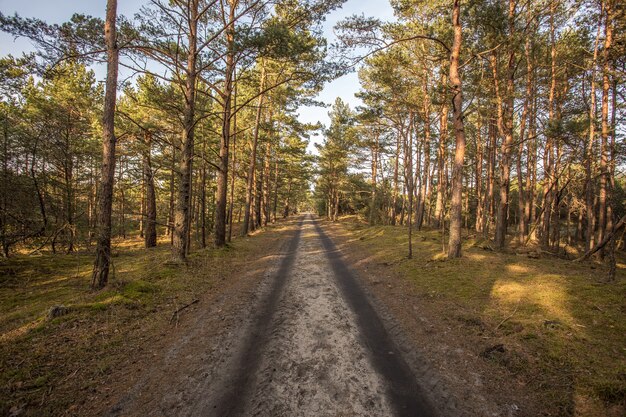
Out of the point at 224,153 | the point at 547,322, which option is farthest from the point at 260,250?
the point at 547,322

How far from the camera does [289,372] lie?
445cm

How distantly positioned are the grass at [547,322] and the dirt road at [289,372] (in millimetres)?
2105

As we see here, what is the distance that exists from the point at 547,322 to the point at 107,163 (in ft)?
39.5

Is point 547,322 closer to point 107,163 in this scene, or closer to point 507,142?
point 507,142

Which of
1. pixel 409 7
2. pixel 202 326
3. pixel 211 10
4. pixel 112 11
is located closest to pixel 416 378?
pixel 202 326

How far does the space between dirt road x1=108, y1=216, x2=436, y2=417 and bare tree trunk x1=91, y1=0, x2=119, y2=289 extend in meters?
4.24

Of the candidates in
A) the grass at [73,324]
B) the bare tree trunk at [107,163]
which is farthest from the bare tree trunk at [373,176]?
the bare tree trunk at [107,163]

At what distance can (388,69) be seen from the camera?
14578 millimetres

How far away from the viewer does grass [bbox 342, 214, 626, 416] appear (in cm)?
387

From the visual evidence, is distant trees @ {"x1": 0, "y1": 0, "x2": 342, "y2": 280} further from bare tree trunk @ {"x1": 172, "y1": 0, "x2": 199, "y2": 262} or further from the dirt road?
the dirt road

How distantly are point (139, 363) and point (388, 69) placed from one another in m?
16.5

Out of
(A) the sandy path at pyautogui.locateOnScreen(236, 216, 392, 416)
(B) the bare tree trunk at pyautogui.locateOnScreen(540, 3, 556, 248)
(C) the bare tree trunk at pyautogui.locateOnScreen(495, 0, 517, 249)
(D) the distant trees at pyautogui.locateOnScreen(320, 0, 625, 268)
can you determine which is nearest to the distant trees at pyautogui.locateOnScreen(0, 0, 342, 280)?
(D) the distant trees at pyautogui.locateOnScreen(320, 0, 625, 268)

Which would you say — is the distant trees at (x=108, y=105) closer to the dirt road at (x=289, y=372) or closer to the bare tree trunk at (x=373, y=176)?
the dirt road at (x=289, y=372)

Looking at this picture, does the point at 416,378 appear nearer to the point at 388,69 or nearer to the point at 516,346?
the point at 516,346
